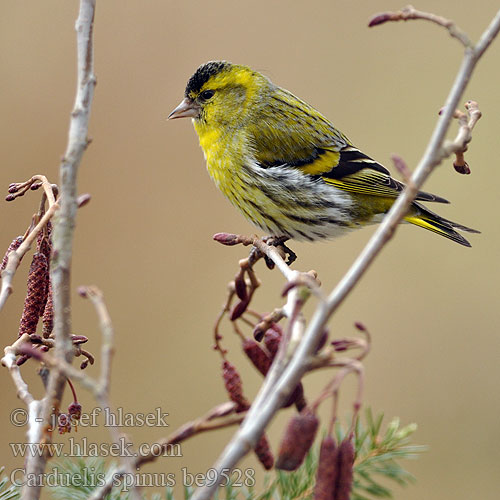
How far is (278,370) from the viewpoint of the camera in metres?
0.85

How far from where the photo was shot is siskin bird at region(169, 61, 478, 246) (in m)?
2.79

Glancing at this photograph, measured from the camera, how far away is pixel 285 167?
2.86 metres

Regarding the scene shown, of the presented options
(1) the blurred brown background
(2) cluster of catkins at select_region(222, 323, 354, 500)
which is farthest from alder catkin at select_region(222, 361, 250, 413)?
(1) the blurred brown background

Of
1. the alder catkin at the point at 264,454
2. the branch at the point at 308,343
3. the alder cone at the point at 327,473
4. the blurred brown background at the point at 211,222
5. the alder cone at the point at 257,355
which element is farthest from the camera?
the blurred brown background at the point at 211,222

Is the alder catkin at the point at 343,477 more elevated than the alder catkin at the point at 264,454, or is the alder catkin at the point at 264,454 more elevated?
the alder catkin at the point at 264,454

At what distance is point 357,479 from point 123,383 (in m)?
2.35

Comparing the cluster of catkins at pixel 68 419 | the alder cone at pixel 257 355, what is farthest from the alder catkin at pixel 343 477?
the cluster of catkins at pixel 68 419

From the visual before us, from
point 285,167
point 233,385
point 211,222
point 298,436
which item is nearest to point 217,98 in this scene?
point 285,167

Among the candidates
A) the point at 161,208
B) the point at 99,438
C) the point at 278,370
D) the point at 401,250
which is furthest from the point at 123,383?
the point at 278,370

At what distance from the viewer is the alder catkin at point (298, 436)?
875 mm

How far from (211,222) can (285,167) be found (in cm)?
135

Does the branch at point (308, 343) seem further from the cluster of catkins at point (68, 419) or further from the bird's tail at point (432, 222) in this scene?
the bird's tail at point (432, 222)

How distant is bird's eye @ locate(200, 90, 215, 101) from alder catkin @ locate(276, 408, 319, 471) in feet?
7.48

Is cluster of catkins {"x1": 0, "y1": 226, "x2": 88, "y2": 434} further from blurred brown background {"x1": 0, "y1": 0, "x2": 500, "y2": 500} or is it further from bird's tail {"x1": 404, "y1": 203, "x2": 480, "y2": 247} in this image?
blurred brown background {"x1": 0, "y1": 0, "x2": 500, "y2": 500}
